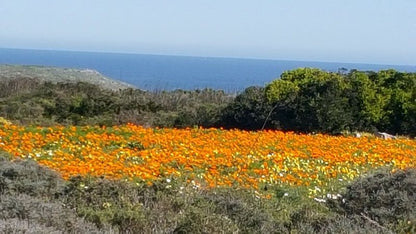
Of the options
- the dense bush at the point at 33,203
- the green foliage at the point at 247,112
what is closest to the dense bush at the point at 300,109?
the green foliage at the point at 247,112

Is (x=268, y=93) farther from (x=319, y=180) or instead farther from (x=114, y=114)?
(x=319, y=180)

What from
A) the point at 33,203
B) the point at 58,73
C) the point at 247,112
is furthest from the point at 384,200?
the point at 58,73

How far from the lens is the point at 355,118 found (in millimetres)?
17641

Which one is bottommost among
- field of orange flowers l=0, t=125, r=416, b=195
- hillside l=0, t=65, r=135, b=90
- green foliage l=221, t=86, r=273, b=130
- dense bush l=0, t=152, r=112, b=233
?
hillside l=0, t=65, r=135, b=90

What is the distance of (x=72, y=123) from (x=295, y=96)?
5.72 metres

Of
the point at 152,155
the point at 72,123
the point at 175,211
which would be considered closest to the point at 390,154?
the point at 152,155

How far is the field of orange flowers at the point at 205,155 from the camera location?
9.07 meters

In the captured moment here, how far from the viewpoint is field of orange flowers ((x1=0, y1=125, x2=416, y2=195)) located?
9070 mm

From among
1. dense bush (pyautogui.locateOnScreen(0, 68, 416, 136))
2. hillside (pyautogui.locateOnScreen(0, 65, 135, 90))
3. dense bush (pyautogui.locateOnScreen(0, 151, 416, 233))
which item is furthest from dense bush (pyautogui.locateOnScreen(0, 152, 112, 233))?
hillside (pyautogui.locateOnScreen(0, 65, 135, 90))

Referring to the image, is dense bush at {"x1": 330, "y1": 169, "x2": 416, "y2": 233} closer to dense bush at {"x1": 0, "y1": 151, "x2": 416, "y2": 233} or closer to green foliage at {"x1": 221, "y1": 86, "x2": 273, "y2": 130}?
dense bush at {"x1": 0, "y1": 151, "x2": 416, "y2": 233}

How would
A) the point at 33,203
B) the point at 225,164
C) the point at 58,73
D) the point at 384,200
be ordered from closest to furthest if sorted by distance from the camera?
the point at 33,203 < the point at 384,200 < the point at 225,164 < the point at 58,73

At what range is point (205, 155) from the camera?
10.6m

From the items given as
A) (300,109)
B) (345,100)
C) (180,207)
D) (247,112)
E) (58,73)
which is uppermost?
(180,207)

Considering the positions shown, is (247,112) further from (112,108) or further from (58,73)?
(58,73)
